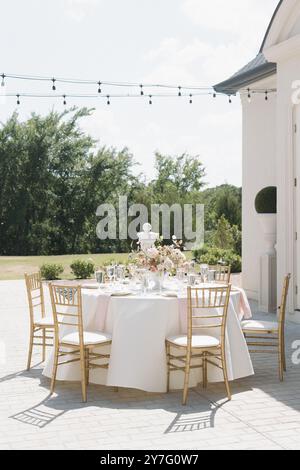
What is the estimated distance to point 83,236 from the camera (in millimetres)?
27531

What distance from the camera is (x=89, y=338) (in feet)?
18.2

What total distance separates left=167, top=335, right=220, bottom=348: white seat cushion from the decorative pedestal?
15.6 feet

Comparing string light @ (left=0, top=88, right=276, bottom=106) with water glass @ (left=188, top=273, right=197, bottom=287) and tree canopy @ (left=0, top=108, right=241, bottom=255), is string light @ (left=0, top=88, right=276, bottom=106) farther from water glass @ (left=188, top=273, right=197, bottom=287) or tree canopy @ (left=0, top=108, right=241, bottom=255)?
tree canopy @ (left=0, top=108, right=241, bottom=255)

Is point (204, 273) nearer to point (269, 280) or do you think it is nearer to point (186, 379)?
point (186, 379)

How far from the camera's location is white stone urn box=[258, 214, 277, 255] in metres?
10.2

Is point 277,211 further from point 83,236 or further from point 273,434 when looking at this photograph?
point 83,236

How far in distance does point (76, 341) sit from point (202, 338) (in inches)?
45.1

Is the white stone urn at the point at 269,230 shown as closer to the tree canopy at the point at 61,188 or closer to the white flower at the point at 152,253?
the white flower at the point at 152,253

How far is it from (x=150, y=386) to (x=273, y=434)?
4.60 feet

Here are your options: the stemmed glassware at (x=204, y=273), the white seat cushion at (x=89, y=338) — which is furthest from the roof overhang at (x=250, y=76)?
the white seat cushion at (x=89, y=338)

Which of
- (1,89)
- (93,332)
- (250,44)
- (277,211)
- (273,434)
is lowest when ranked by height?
(273,434)

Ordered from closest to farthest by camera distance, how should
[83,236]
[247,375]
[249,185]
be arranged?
[247,375] → [249,185] → [83,236]

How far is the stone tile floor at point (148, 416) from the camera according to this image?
14.0 ft

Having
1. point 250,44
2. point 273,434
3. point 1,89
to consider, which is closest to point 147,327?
point 273,434
